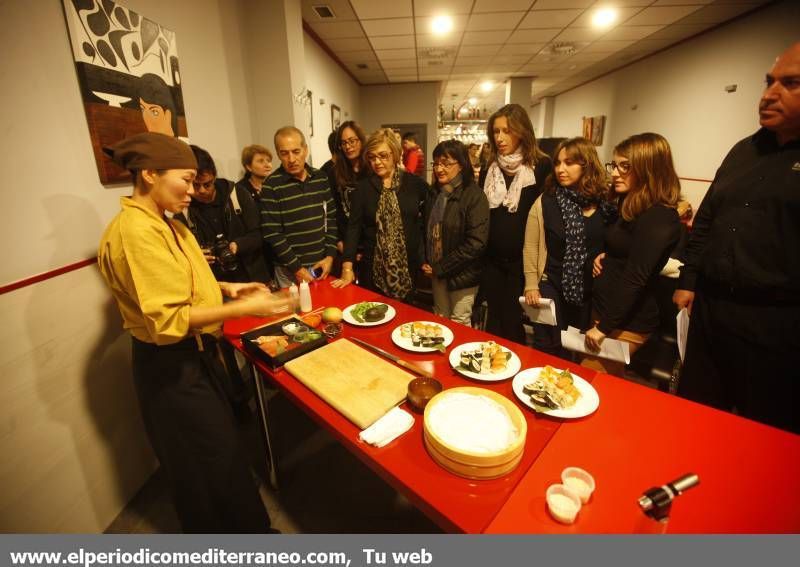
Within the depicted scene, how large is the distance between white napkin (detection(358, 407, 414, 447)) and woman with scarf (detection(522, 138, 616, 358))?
4.28ft

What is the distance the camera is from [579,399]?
108 cm

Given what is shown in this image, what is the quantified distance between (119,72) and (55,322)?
121 cm

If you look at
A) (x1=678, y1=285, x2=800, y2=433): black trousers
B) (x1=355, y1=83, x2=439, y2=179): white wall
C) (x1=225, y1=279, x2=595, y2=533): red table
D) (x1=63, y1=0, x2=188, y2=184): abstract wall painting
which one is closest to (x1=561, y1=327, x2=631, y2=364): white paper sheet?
(x1=678, y1=285, x2=800, y2=433): black trousers

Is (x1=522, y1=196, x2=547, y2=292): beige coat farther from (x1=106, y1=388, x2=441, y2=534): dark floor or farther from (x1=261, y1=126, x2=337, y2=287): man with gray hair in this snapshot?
(x1=106, y1=388, x2=441, y2=534): dark floor

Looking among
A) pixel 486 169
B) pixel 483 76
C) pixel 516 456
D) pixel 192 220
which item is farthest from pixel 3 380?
pixel 483 76

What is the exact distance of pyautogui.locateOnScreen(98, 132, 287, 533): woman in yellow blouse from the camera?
42.3 inches

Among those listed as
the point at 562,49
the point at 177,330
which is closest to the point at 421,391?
the point at 177,330

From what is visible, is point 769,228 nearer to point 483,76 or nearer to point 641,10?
point 641,10

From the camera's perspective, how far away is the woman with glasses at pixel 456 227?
2158 mm

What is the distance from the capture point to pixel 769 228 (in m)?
1.27

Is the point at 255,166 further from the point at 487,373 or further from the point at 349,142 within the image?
the point at 487,373

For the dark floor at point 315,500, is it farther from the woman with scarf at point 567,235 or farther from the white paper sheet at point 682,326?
the white paper sheet at point 682,326

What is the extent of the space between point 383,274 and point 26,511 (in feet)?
6.50

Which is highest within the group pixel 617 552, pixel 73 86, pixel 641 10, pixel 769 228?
pixel 641 10
